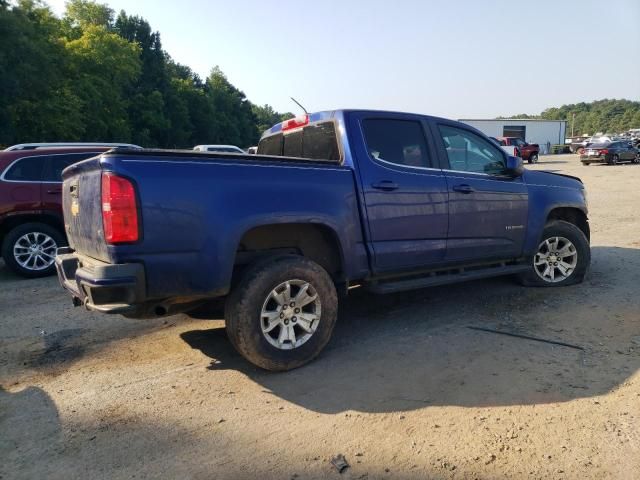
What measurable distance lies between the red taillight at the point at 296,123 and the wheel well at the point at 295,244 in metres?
1.26

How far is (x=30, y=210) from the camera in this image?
6.91 m

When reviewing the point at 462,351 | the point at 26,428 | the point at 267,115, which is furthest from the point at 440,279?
the point at 267,115

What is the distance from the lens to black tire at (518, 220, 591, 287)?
559 cm

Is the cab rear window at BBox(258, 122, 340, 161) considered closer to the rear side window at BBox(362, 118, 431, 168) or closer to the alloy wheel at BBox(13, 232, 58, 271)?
the rear side window at BBox(362, 118, 431, 168)

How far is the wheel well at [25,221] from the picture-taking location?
6.90 m

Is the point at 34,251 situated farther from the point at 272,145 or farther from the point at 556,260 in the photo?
the point at 556,260

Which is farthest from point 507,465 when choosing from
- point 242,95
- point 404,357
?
point 242,95

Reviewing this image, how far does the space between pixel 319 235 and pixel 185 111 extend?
194 ft

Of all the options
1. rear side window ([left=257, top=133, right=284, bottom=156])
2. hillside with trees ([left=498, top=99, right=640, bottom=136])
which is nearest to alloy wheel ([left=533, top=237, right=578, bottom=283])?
rear side window ([left=257, top=133, right=284, bottom=156])

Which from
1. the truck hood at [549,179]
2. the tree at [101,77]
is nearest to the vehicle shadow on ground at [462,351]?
the truck hood at [549,179]

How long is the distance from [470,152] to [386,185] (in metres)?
1.32

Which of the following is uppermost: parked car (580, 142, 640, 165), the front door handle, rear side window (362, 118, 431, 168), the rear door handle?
parked car (580, 142, 640, 165)

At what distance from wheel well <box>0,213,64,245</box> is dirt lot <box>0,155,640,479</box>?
2147 millimetres

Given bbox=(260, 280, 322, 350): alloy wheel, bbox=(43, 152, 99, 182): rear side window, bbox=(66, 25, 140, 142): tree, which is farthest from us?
bbox=(66, 25, 140, 142): tree
